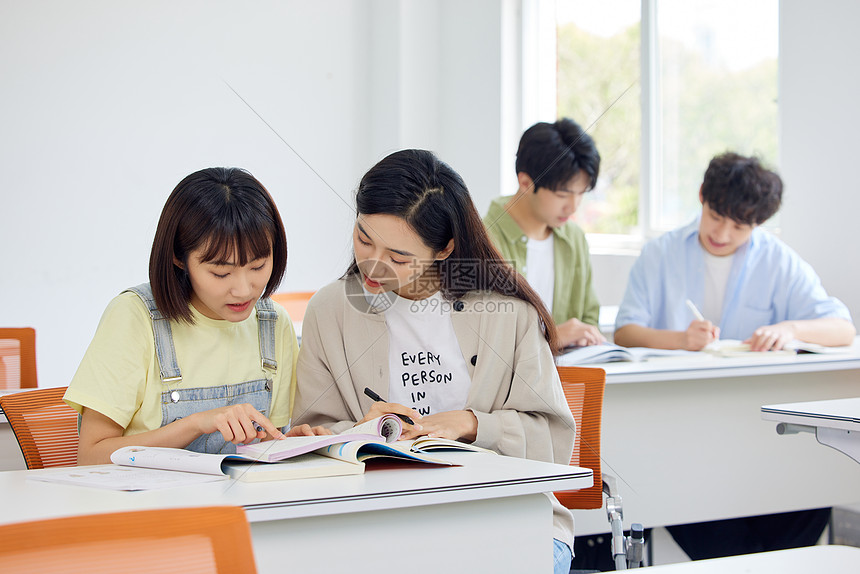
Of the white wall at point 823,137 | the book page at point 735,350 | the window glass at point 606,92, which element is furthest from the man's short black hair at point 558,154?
the window glass at point 606,92

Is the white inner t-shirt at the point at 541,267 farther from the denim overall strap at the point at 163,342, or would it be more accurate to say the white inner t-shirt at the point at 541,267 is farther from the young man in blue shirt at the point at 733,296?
the denim overall strap at the point at 163,342

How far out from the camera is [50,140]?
3984 mm

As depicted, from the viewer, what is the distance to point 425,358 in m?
1.58

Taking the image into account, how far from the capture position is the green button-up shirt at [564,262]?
269 cm

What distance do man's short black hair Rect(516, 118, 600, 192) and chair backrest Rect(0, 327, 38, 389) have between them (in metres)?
1.55

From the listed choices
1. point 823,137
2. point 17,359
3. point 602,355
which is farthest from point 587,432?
point 823,137

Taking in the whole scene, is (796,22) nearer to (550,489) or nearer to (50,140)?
(550,489)

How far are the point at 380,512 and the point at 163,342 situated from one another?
2.11 feet

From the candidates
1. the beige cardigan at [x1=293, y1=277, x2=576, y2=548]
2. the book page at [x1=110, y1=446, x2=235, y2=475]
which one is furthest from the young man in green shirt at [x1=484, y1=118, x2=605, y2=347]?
the book page at [x1=110, y1=446, x2=235, y2=475]

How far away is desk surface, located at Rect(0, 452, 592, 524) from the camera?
900mm

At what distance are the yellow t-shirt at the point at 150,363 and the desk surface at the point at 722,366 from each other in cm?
88

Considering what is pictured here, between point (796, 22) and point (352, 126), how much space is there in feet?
8.18

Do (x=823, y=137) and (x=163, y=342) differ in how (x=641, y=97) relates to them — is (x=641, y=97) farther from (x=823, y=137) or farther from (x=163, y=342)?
(x=163, y=342)

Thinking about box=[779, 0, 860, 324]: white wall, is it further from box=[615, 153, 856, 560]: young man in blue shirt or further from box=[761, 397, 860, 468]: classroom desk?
box=[761, 397, 860, 468]: classroom desk
